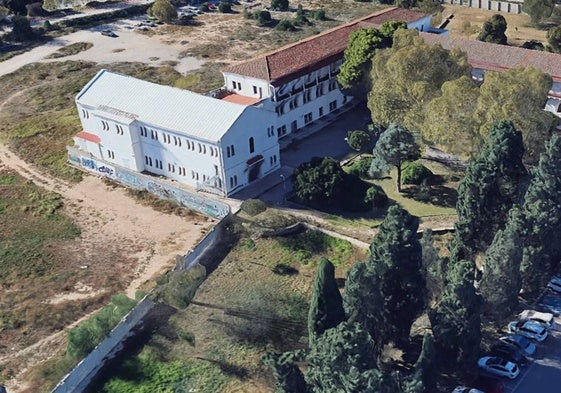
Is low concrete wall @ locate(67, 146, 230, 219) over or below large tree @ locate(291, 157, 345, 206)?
below

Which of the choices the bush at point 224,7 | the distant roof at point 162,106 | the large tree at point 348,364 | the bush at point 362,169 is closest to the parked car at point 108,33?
the bush at point 224,7

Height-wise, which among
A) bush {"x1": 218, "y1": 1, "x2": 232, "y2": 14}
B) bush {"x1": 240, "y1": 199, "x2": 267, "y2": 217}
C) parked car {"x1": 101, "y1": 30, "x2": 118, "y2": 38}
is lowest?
bush {"x1": 240, "y1": 199, "x2": 267, "y2": 217}

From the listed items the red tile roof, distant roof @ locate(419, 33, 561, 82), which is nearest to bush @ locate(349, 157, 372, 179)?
distant roof @ locate(419, 33, 561, 82)

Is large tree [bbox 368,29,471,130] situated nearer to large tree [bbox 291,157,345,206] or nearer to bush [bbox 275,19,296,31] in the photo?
large tree [bbox 291,157,345,206]

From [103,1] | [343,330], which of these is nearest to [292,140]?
[343,330]

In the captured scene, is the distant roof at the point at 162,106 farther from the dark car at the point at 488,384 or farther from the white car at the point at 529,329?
the dark car at the point at 488,384

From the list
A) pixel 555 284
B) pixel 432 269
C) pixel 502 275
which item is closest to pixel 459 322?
pixel 502 275
